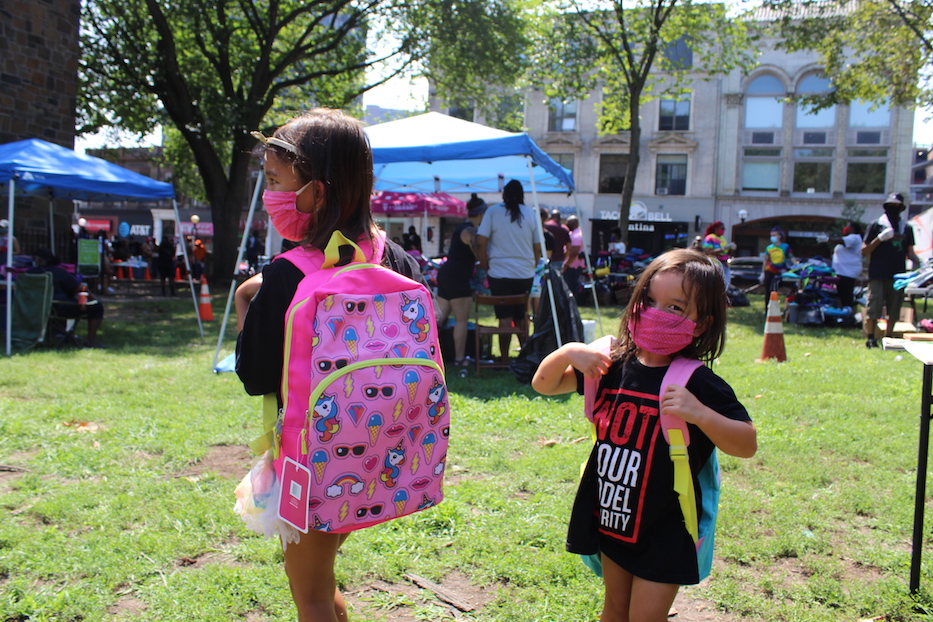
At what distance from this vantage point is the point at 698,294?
1.83 meters

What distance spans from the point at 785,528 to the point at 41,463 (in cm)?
410

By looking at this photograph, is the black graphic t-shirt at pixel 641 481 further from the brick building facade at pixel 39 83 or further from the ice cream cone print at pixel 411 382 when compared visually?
the brick building facade at pixel 39 83

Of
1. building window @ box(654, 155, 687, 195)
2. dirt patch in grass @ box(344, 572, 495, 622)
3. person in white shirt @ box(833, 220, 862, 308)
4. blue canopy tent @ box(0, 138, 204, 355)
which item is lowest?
dirt patch in grass @ box(344, 572, 495, 622)

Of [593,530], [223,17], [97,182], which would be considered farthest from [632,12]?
[593,530]

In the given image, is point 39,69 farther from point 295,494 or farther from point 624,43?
Answer: point 295,494

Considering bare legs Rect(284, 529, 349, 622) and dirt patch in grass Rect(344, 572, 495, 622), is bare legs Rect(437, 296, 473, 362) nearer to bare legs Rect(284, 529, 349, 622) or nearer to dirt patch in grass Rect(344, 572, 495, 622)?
dirt patch in grass Rect(344, 572, 495, 622)

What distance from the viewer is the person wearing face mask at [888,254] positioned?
331 inches

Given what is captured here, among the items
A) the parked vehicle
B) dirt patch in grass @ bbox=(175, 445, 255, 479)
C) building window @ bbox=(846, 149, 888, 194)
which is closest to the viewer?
dirt patch in grass @ bbox=(175, 445, 255, 479)

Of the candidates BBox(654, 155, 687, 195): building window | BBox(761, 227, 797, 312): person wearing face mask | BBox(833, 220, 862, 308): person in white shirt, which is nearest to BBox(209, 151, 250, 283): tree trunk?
BBox(761, 227, 797, 312): person wearing face mask

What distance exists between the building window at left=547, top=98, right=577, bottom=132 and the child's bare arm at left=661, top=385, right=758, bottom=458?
36650mm

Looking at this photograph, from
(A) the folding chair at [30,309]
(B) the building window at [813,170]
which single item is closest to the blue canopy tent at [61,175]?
(A) the folding chair at [30,309]

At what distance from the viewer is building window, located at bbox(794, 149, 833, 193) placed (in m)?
34.3

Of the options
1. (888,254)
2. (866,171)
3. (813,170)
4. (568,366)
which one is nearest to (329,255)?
(568,366)

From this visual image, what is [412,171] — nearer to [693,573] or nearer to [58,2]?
[58,2]
